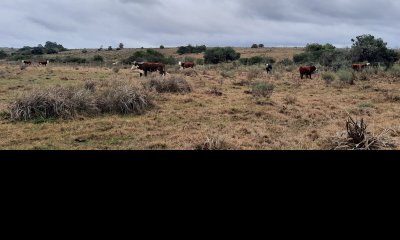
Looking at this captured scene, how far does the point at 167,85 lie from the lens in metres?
18.4

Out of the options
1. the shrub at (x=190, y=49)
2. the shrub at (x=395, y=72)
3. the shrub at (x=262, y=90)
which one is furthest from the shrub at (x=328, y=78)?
the shrub at (x=190, y=49)

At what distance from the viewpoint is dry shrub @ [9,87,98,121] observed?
12.6 metres

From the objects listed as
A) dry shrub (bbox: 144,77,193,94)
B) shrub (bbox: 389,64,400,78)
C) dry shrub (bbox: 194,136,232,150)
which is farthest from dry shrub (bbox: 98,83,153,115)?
shrub (bbox: 389,64,400,78)

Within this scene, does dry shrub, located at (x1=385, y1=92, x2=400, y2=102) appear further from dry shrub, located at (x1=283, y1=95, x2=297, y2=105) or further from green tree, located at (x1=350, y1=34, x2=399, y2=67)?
green tree, located at (x1=350, y1=34, x2=399, y2=67)

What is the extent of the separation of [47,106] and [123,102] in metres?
2.35

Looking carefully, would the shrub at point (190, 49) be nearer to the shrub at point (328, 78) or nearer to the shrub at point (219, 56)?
the shrub at point (219, 56)

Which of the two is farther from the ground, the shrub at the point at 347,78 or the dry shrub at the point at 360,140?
the shrub at the point at 347,78

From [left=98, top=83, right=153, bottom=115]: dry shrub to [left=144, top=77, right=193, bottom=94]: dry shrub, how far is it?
407 cm

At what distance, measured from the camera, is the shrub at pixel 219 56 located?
54.4m

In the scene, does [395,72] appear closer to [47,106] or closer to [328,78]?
[328,78]

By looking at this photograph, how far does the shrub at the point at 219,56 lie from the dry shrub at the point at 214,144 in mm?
45373
